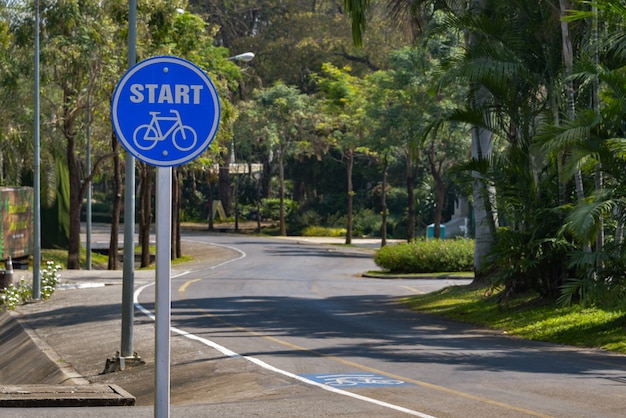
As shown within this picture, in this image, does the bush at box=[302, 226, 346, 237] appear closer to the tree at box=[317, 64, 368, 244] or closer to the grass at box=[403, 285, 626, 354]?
the tree at box=[317, 64, 368, 244]

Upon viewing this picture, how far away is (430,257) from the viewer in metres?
38.2

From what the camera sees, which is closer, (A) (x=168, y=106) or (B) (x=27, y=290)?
(A) (x=168, y=106)

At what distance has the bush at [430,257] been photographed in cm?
3800

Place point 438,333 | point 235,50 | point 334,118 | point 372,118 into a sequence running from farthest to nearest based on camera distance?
point 235,50, point 334,118, point 372,118, point 438,333

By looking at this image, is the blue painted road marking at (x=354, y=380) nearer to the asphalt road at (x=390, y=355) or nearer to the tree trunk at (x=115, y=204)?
the asphalt road at (x=390, y=355)

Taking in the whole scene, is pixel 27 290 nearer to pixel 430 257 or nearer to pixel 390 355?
pixel 390 355

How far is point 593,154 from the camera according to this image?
17.8 meters

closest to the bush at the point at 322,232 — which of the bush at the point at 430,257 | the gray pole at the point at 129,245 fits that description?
the bush at the point at 430,257

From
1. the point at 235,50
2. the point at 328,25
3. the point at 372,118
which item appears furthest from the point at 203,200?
the point at 372,118

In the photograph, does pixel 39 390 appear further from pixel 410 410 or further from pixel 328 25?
pixel 328 25

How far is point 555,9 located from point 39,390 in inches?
512

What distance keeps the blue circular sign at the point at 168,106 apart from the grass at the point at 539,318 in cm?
1169

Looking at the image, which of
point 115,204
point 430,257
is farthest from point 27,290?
point 430,257

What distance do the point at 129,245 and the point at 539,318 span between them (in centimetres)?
842
